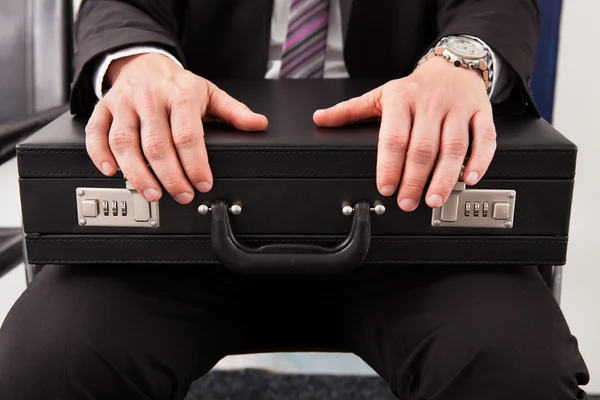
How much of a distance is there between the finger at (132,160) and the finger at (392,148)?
0.20 metres

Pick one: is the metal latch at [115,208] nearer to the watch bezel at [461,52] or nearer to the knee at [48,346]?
the knee at [48,346]

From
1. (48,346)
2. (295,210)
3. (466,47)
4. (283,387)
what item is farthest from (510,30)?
(283,387)

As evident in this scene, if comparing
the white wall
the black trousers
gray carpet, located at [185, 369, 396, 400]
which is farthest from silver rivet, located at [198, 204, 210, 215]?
the white wall

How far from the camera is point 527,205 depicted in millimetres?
650

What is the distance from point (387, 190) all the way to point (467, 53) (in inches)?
8.0

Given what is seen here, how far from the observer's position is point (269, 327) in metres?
0.78

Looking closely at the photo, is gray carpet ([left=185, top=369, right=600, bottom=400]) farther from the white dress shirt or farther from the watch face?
the watch face

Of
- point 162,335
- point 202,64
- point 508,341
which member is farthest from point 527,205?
point 202,64

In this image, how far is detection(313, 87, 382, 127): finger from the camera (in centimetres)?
66

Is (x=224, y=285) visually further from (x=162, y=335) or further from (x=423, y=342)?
(x=423, y=342)

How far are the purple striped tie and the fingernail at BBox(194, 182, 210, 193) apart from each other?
0.38 meters

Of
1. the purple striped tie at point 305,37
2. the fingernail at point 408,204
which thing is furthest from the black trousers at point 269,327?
the purple striped tie at point 305,37

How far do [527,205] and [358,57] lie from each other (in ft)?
1.27

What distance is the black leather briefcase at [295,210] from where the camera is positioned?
0.63 m
